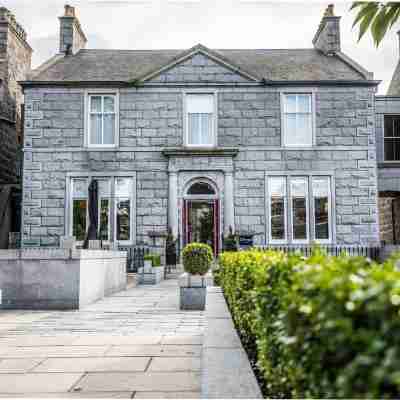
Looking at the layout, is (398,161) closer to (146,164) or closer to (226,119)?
(226,119)

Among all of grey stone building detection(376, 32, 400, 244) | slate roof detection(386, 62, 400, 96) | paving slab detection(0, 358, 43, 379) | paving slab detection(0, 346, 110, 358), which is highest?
slate roof detection(386, 62, 400, 96)

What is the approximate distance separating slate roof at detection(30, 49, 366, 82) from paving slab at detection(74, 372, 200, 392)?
1703 cm

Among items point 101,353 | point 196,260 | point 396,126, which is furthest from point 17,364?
point 396,126

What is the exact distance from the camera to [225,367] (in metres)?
3.34

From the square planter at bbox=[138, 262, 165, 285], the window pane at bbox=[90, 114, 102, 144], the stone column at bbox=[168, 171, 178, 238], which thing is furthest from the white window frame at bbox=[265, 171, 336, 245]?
the window pane at bbox=[90, 114, 102, 144]

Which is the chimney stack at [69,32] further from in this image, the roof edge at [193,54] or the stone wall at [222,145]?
the roof edge at [193,54]

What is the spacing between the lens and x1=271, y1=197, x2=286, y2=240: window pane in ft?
64.6

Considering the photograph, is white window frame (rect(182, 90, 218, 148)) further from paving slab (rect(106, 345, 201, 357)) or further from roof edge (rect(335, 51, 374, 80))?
paving slab (rect(106, 345, 201, 357))

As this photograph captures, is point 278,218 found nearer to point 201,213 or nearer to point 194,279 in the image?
point 201,213

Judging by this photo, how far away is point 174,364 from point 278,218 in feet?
49.8

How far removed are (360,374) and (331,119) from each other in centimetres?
1982

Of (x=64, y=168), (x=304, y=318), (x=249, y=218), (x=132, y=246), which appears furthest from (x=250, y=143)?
(x=304, y=318)

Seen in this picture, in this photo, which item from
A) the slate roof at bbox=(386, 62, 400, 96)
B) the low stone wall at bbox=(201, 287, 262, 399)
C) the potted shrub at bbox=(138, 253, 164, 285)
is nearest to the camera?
the low stone wall at bbox=(201, 287, 262, 399)

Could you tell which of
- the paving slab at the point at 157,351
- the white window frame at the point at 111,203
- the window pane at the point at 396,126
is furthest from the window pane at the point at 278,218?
the paving slab at the point at 157,351
